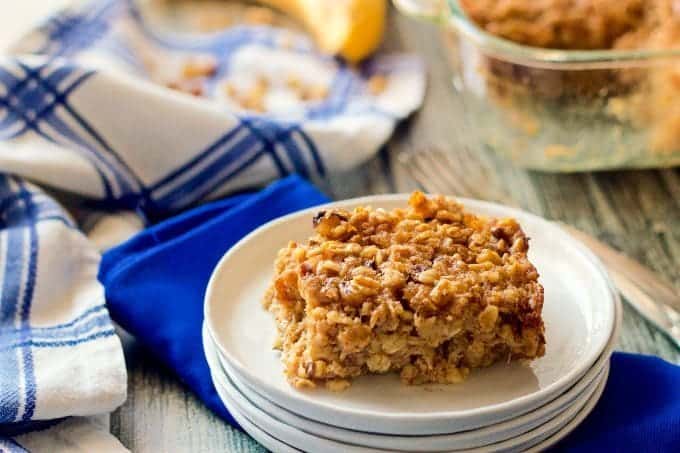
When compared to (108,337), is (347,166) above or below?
below

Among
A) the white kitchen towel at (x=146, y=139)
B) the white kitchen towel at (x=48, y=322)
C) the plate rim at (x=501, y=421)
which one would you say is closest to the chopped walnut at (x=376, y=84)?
the white kitchen towel at (x=146, y=139)

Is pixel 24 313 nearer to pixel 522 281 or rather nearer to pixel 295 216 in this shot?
pixel 295 216

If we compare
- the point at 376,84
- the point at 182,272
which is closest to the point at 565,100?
the point at 376,84

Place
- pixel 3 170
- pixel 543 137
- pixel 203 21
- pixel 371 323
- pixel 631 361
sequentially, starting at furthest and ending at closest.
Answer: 1. pixel 203 21
2. pixel 543 137
3. pixel 3 170
4. pixel 631 361
5. pixel 371 323

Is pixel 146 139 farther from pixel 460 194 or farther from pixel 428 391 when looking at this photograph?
pixel 428 391

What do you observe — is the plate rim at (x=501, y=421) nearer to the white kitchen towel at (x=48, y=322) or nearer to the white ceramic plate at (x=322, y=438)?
the white ceramic plate at (x=322, y=438)

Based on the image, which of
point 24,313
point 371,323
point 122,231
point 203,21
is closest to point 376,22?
point 203,21

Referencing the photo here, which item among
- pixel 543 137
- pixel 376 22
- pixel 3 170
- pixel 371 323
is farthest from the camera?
pixel 376 22
